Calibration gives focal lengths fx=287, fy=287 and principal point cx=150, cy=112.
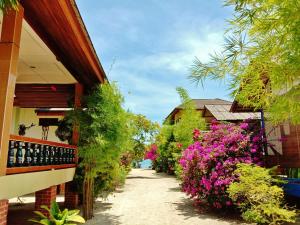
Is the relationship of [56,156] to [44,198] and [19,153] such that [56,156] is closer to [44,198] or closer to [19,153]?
[44,198]

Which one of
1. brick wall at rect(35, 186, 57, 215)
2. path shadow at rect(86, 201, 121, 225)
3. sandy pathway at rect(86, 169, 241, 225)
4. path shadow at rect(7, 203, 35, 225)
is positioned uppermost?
brick wall at rect(35, 186, 57, 215)

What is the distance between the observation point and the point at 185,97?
21281mm

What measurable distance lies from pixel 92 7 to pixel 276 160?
8103 mm

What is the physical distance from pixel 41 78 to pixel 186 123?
12.0 metres

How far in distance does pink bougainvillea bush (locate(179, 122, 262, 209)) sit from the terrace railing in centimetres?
416

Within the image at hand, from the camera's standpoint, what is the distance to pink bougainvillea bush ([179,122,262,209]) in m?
8.95

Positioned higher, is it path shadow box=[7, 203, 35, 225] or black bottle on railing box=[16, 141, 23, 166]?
black bottle on railing box=[16, 141, 23, 166]

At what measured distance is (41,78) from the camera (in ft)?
33.9

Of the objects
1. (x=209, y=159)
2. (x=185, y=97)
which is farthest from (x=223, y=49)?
(x=185, y=97)

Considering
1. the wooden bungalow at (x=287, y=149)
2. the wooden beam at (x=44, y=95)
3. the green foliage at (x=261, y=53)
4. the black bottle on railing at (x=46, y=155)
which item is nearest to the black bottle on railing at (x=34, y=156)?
the black bottle on railing at (x=46, y=155)

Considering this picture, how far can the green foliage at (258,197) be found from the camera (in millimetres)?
7227

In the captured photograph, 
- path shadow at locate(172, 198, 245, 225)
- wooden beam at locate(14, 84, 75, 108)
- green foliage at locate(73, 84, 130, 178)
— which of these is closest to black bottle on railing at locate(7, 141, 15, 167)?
green foliage at locate(73, 84, 130, 178)

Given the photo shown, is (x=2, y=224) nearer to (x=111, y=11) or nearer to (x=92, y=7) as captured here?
(x=92, y=7)

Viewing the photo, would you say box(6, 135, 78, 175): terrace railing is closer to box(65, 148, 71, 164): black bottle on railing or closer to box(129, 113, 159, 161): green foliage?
box(65, 148, 71, 164): black bottle on railing
